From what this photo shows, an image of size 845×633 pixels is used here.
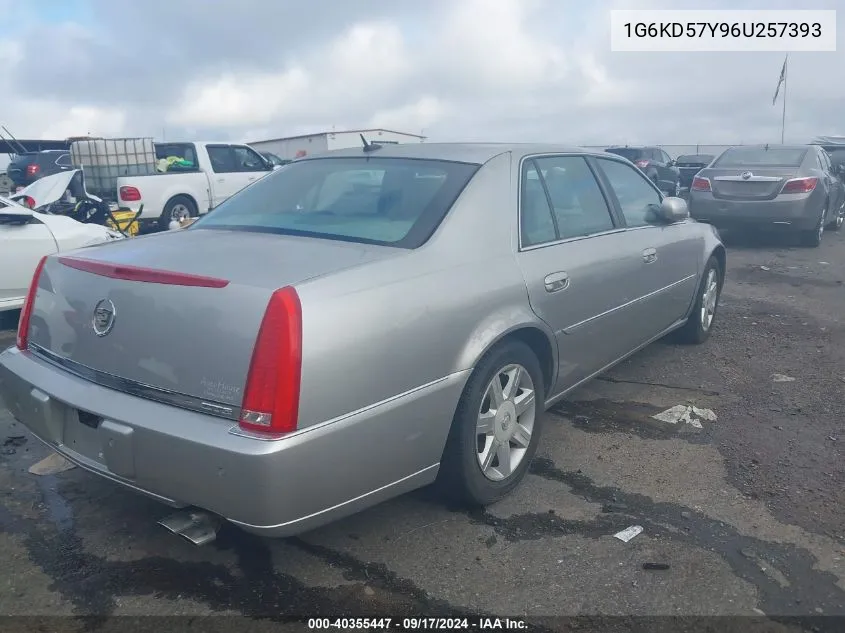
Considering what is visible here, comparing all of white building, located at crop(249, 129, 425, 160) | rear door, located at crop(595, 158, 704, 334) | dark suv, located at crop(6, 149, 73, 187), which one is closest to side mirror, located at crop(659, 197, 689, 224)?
rear door, located at crop(595, 158, 704, 334)

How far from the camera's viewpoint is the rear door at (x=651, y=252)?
4465mm

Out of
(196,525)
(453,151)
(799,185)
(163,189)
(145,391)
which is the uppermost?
(163,189)

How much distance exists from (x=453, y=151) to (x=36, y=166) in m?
12.9

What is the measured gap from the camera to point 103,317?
271cm

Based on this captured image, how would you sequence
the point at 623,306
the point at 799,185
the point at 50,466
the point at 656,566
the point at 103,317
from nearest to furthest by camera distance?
1. the point at 103,317
2. the point at 656,566
3. the point at 50,466
4. the point at 623,306
5. the point at 799,185

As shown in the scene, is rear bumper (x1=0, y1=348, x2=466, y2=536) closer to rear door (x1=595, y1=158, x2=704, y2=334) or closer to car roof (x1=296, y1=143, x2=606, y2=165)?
car roof (x1=296, y1=143, x2=606, y2=165)

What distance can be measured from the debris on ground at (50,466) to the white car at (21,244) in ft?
8.76

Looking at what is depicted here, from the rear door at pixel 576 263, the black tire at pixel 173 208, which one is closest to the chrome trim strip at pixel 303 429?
the rear door at pixel 576 263

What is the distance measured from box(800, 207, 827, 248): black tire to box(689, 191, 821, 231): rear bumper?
0.25m

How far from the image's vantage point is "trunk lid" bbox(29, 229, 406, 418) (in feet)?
7.97

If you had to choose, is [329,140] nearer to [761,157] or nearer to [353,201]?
[761,157]

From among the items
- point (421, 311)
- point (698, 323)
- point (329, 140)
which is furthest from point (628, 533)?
point (329, 140)

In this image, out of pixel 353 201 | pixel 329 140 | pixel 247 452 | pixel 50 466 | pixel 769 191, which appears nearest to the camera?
pixel 247 452

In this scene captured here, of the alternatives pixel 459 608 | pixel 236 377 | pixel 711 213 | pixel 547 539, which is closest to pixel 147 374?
pixel 236 377
